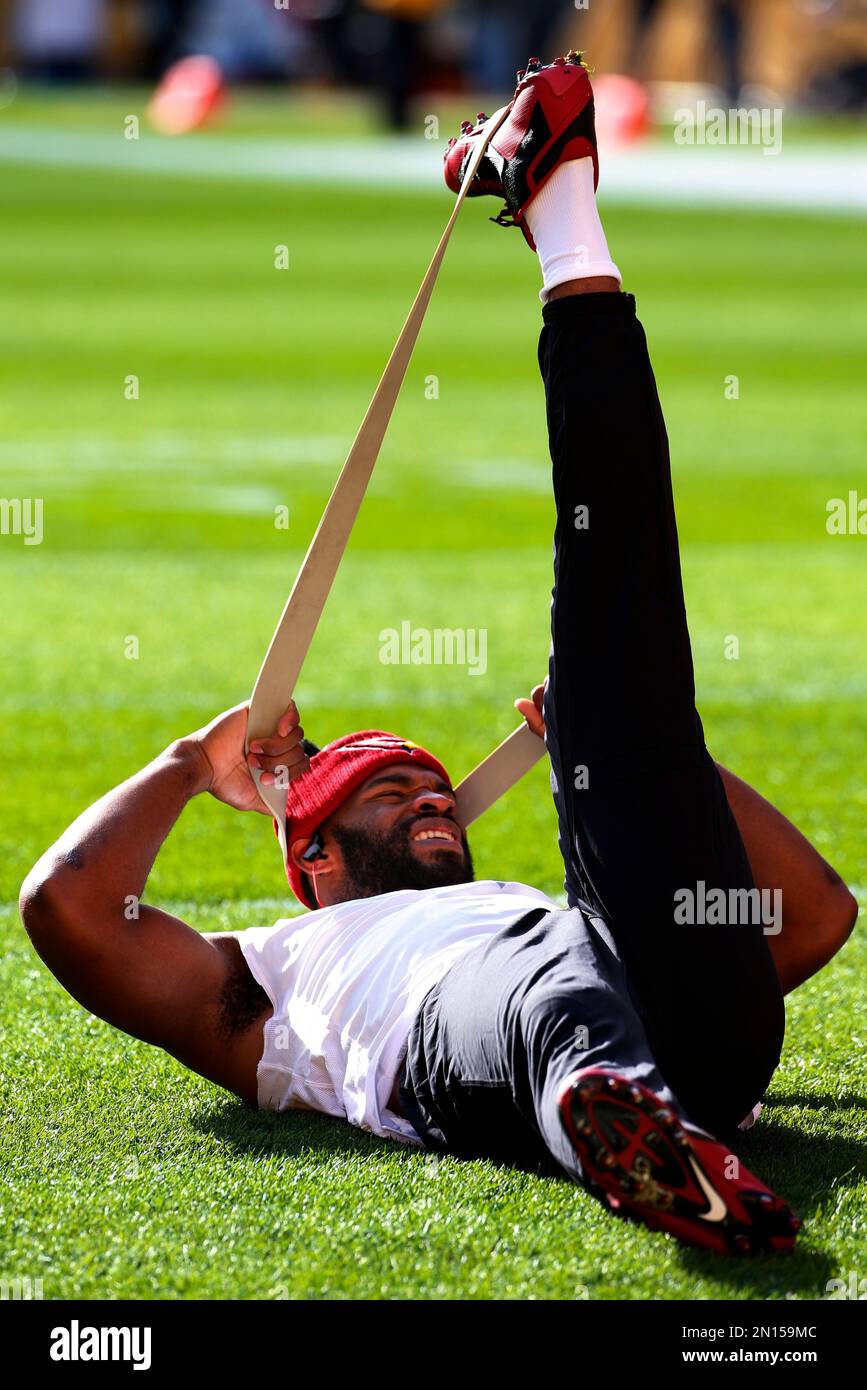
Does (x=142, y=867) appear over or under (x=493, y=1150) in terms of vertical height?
over

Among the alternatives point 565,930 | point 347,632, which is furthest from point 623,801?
point 347,632

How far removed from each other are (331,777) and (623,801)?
0.68m

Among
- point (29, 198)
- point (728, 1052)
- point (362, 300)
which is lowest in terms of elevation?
point (728, 1052)

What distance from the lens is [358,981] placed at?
3373mm

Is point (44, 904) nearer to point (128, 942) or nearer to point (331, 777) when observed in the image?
point (128, 942)

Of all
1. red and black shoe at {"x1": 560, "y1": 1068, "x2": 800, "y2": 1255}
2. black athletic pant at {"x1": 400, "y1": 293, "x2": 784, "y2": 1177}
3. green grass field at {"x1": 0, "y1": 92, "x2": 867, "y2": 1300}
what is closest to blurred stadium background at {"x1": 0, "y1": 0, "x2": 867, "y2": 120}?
green grass field at {"x1": 0, "y1": 92, "x2": 867, "y2": 1300}

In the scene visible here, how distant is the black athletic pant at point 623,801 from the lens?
10.1 feet

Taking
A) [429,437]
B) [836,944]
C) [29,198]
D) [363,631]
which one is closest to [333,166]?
[29,198]

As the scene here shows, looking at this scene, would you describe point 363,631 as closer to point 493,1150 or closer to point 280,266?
point 493,1150

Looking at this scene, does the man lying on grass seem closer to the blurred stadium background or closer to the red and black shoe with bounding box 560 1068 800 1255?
the red and black shoe with bounding box 560 1068 800 1255

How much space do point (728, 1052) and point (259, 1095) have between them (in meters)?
0.84

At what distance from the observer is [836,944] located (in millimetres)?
3709

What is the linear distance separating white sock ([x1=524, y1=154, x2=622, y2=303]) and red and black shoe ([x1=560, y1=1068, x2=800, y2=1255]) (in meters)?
1.20

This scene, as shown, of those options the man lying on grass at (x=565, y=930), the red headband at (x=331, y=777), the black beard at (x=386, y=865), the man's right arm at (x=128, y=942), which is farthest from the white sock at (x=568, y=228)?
the man's right arm at (x=128, y=942)
